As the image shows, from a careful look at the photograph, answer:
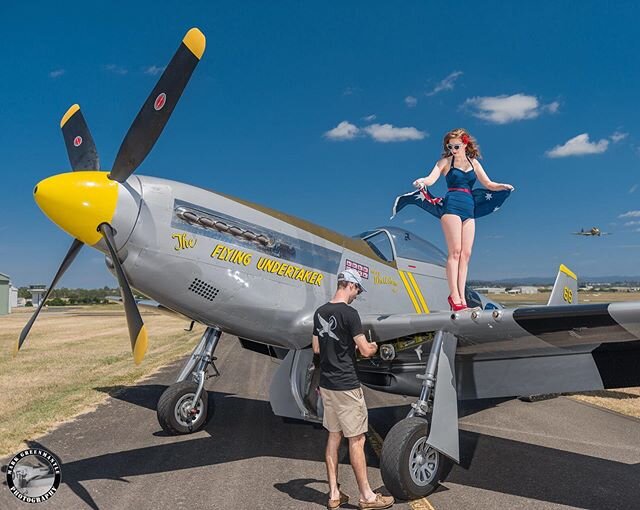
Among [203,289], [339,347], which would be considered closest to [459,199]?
[339,347]

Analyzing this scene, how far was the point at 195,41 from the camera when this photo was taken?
4621 mm

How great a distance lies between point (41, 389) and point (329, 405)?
7.43m

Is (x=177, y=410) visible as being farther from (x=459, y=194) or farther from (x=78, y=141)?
(x=459, y=194)

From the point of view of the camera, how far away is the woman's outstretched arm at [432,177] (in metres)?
4.97

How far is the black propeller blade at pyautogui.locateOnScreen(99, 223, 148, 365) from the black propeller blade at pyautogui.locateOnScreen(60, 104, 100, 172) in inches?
36.2

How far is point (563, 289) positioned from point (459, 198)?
454cm

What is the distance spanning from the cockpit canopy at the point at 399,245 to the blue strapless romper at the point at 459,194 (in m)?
1.29

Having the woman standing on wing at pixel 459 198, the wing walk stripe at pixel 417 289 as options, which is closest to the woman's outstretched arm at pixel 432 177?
the woman standing on wing at pixel 459 198

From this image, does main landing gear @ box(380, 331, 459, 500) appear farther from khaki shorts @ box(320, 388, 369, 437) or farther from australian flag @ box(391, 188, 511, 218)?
australian flag @ box(391, 188, 511, 218)

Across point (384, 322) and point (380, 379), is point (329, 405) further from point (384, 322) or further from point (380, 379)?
point (380, 379)

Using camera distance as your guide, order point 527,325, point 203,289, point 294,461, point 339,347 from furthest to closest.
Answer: point 294,461
point 203,289
point 527,325
point 339,347

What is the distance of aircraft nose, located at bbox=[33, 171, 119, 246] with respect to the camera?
431 cm

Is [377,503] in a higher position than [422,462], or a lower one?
lower
